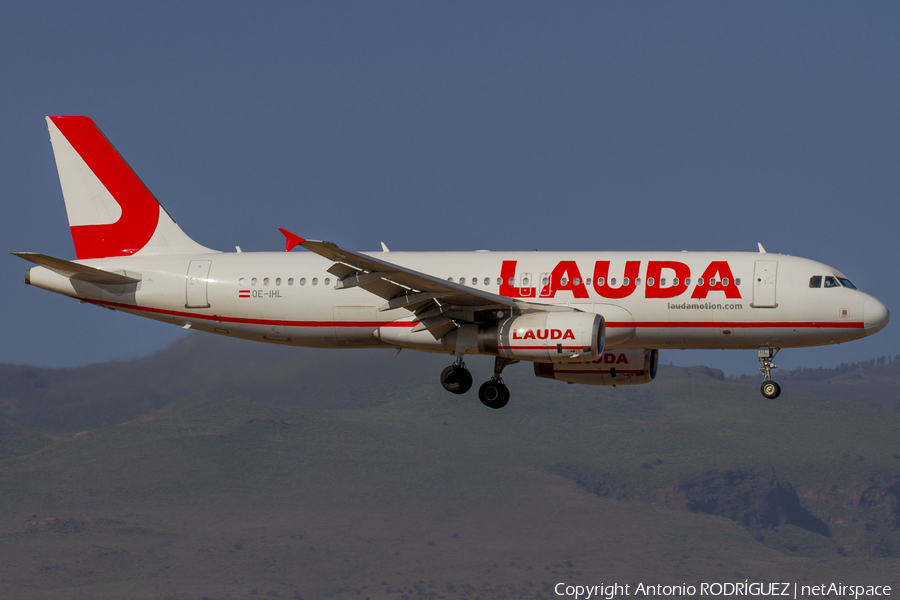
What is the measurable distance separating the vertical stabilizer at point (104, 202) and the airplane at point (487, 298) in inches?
3.4

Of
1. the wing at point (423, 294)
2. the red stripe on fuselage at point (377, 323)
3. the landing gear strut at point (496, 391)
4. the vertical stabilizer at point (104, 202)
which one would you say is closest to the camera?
the wing at point (423, 294)

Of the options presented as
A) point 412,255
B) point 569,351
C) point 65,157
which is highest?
point 65,157

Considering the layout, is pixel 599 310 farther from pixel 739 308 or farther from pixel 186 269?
pixel 186 269

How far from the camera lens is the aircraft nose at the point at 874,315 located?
142 ft

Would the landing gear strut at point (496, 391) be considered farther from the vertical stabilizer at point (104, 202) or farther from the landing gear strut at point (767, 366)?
the vertical stabilizer at point (104, 202)

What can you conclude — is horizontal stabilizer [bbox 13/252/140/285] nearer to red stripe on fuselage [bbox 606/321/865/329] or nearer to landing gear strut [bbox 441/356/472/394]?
landing gear strut [bbox 441/356/472/394]

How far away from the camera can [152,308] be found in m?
48.2

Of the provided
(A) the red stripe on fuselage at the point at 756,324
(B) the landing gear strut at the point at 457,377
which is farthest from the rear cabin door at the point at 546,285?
(B) the landing gear strut at the point at 457,377

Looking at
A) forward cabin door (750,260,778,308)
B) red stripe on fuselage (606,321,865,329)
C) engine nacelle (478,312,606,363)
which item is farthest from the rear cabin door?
forward cabin door (750,260,778,308)

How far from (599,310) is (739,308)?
4645 millimetres

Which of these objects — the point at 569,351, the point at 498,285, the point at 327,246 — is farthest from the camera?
the point at 498,285

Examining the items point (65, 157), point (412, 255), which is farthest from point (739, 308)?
point (65, 157)

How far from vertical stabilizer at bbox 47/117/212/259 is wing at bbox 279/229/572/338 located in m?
8.91

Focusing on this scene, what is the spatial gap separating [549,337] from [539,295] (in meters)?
2.67
